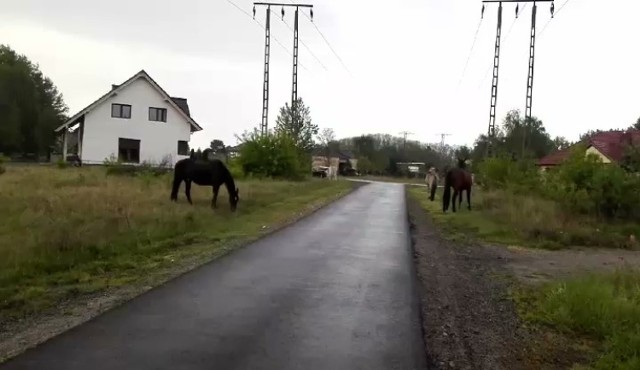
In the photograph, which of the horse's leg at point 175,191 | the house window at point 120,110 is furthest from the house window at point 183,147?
the horse's leg at point 175,191

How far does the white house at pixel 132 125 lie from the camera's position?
52.3 m

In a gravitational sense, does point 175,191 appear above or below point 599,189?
below

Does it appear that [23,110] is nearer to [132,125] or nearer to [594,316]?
[132,125]

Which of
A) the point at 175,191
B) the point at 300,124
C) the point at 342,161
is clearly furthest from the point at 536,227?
the point at 342,161

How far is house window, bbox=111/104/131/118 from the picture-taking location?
174 ft

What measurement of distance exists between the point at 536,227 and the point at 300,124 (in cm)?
4069

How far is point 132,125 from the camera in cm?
5350

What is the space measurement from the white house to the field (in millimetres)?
33242

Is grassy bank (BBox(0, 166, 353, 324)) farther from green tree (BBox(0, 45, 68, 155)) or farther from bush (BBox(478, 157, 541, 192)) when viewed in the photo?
green tree (BBox(0, 45, 68, 155))

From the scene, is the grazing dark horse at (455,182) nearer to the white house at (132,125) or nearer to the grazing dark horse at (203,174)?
the grazing dark horse at (203,174)

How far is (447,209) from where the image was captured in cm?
2745

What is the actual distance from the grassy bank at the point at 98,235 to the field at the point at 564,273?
5.71 meters

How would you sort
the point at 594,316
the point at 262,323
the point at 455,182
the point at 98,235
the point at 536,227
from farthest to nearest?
the point at 455,182, the point at 536,227, the point at 98,235, the point at 594,316, the point at 262,323

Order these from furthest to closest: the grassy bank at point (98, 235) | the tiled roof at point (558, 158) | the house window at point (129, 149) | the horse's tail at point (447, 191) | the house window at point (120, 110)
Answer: the house window at point (129, 149)
the house window at point (120, 110)
the horse's tail at point (447, 191)
the tiled roof at point (558, 158)
the grassy bank at point (98, 235)
